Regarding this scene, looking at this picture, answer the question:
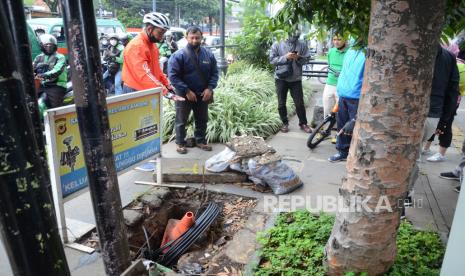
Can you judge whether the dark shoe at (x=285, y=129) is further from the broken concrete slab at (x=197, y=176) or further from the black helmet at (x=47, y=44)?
the black helmet at (x=47, y=44)

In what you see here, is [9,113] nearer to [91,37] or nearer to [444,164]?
[91,37]

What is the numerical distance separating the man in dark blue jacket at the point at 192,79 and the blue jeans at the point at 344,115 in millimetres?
1827

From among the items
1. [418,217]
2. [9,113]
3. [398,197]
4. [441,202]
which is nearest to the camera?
[9,113]

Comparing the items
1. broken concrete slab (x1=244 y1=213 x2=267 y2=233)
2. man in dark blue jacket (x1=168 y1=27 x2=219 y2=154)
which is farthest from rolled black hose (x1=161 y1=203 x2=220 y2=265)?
man in dark blue jacket (x1=168 y1=27 x2=219 y2=154)

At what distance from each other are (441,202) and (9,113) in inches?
168

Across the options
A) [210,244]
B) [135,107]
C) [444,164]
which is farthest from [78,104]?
[444,164]

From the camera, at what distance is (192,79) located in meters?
5.37

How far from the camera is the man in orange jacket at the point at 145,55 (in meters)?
4.54

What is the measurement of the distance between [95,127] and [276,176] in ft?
9.17

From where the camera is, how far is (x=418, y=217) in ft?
12.2

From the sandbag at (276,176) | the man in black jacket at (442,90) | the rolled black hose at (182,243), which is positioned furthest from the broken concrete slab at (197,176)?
the man in black jacket at (442,90)

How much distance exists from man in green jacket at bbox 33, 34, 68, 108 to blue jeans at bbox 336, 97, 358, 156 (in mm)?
4693

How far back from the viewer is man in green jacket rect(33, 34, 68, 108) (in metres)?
6.53

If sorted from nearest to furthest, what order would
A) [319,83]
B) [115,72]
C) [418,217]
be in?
[418,217] < [115,72] < [319,83]
